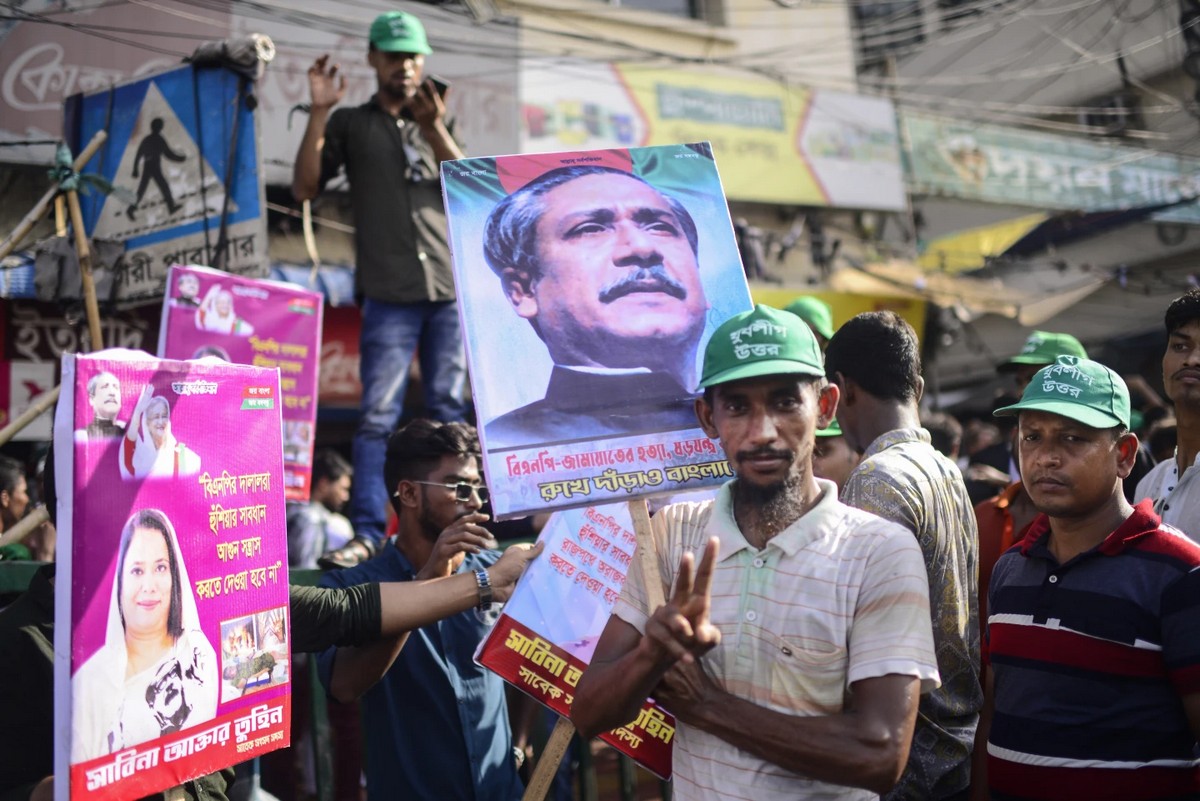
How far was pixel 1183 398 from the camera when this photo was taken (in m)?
3.58

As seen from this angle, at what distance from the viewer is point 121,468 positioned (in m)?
2.46

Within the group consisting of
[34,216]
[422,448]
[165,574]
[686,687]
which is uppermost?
[34,216]

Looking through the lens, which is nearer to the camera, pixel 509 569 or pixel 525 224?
pixel 525 224

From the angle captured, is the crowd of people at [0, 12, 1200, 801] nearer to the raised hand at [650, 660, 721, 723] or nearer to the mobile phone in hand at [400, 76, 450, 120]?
the raised hand at [650, 660, 721, 723]

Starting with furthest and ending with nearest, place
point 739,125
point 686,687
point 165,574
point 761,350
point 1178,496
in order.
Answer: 1. point 739,125
2. point 1178,496
3. point 165,574
4. point 761,350
5. point 686,687

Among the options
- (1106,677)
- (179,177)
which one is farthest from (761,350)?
(179,177)

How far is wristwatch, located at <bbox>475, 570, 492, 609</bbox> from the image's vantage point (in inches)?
129

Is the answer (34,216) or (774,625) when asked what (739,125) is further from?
(774,625)

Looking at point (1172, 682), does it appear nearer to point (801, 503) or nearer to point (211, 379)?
point (801, 503)

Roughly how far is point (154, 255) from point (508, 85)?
6.22m

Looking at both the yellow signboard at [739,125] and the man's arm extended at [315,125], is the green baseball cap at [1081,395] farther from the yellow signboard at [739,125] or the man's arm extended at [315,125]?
the yellow signboard at [739,125]

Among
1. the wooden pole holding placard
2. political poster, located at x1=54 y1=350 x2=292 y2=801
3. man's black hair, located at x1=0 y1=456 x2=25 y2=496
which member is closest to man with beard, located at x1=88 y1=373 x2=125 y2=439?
political poster, located at x1=54 y1=350 x2=292 y2=801

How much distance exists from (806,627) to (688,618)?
29cm

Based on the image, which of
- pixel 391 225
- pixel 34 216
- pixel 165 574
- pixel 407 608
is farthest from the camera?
pixel 391 225
